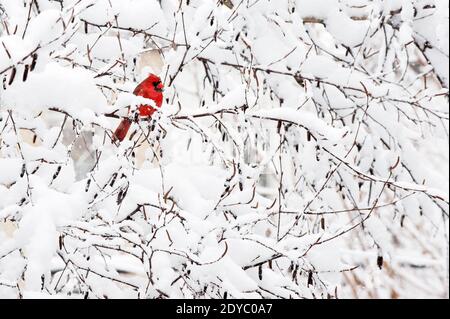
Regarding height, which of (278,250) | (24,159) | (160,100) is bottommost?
(278,250)

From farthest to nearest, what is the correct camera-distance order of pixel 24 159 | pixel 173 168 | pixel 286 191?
pixel 286 191, pixel 173 168, pixel 24 159

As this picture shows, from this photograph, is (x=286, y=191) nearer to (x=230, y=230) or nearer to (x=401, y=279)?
(x=230, y=230)

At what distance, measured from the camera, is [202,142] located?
313cm

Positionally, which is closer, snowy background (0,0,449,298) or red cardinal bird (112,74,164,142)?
snowy background (0,0,449,298)

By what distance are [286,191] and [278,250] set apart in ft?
5.18

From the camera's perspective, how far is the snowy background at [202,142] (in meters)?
2.56

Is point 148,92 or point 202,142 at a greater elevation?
point 148,92

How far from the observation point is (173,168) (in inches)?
128

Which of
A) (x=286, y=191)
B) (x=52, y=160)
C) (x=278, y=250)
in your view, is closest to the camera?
(x=52, y=160)

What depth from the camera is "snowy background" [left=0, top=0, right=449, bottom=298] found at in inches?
101

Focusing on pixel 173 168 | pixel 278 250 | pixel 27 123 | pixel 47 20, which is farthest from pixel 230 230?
pixel 47 20

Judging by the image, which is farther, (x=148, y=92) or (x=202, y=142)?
(x=148, y=92)

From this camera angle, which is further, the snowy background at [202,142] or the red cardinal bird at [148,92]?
the red cardinal bird at [148,92]
